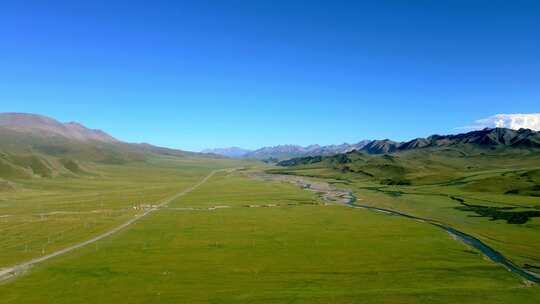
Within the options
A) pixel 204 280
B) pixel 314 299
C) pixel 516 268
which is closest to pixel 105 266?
pixel 204 280

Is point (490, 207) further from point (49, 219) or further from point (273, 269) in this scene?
point (49, 219)

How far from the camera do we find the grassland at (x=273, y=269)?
45.0 m

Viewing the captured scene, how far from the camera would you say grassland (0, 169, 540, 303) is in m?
45.0

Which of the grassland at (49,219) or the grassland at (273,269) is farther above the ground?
the grassland at (49,219)

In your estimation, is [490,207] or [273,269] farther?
[490,207]

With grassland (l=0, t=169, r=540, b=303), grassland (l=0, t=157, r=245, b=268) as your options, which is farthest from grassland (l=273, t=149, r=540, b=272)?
grassland (l=0, t=157, r=245, b=268)

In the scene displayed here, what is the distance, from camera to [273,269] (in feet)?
182

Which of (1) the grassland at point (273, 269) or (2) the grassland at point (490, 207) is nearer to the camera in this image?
(1) the grassland at point (273, 269)

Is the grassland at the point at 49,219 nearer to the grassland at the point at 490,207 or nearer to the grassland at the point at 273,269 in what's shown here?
the grassland at the point at 273,269

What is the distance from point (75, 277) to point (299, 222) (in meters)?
56.8

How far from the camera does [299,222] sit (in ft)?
321

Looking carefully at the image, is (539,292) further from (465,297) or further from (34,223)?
(34,223)

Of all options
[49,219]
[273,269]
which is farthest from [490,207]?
[49,219]

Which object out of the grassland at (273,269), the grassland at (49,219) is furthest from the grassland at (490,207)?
the grassland at (49,219)
